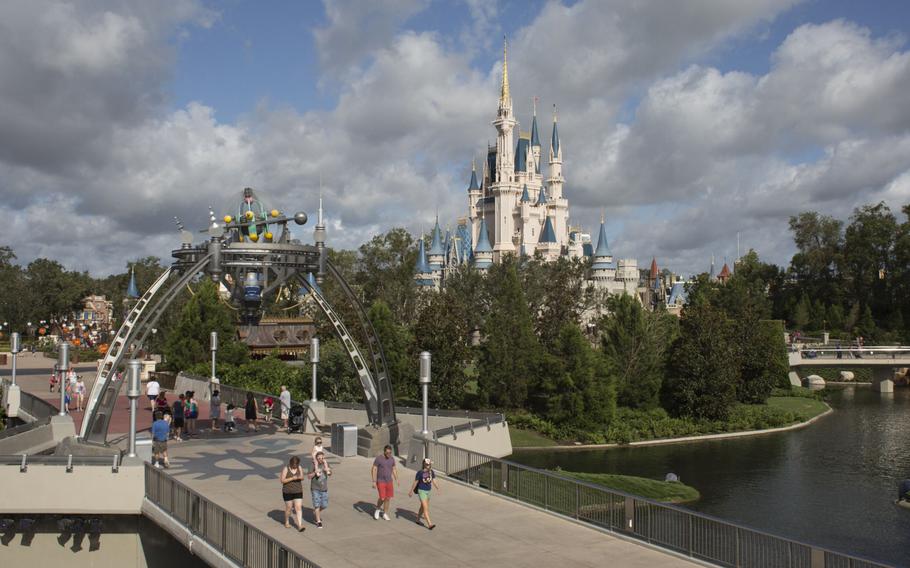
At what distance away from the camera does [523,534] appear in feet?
51.5

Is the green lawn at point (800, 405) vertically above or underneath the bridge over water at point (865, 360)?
underneath

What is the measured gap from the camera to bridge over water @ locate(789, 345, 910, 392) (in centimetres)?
7412

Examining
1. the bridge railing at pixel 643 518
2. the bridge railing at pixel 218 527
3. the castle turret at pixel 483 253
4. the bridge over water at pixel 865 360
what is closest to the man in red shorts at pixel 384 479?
the bridge railing at pixel 643 518

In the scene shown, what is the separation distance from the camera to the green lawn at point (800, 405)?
58.9 m

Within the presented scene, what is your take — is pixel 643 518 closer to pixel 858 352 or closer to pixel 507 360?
pixel 507 360

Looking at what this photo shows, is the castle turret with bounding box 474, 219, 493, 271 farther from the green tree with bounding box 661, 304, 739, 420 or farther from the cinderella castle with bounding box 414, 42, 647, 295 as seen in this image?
the green tree with bounding box 661, 304, 739, 420

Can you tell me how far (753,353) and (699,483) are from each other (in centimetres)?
2458

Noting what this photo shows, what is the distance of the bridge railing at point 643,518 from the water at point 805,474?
43.1 ft

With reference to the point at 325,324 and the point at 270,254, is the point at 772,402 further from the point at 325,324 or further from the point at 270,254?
the point at 270,254

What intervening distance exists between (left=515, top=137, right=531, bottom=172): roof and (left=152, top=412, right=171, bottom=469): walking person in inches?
5043

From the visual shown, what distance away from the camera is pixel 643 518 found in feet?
52.4

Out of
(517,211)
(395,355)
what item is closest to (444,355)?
(395,355)

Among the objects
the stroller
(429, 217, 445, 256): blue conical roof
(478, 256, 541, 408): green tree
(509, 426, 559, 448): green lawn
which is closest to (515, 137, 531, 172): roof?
(429, 217, 445, 256): blue conical roof

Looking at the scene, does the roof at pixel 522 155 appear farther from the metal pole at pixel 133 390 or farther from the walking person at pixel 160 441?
the metal pole at pixel 133 390
